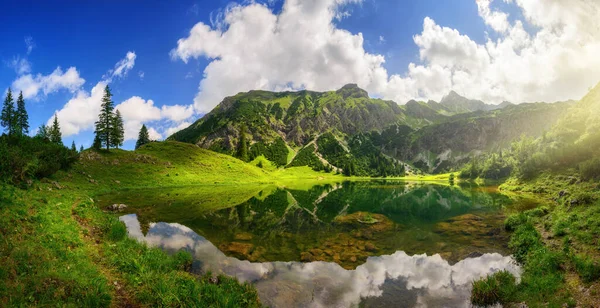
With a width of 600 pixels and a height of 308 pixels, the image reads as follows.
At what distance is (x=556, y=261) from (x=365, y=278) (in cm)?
1211

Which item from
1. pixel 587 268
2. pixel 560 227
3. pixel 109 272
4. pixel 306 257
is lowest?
pixel 306 257

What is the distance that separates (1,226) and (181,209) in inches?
1204

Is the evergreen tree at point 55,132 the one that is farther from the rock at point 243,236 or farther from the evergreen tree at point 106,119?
the rock at point 243,236

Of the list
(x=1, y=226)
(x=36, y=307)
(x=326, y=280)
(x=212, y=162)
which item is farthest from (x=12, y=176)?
(x=212, y=162)

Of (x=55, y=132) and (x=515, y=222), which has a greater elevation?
(x=55, y=132)

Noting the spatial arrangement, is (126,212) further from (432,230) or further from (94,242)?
(432,230)

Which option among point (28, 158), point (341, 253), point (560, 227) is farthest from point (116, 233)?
point (560, 227)

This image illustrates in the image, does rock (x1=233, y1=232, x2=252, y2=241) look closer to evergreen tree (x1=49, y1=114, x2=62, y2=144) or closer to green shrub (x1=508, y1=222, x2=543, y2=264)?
green shrub (x1=508, y1=222, x2=543, y2=264)

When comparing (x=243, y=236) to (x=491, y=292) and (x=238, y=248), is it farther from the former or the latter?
(x=491, y=292)

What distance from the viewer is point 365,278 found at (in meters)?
17.9

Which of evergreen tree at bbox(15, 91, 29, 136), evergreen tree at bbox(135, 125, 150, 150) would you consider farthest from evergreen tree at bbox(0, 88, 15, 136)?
evergreen tree at bbox(135, 125, 150, 150)

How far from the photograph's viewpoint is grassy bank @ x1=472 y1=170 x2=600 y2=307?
1400cm

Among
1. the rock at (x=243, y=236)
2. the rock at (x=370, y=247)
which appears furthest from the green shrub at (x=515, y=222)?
the rock at (x=243, y=236)

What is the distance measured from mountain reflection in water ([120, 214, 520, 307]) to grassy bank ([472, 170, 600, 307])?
53.2 inches
